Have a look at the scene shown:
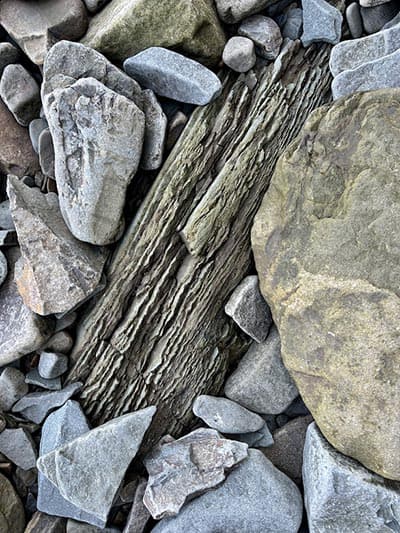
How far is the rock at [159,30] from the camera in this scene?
1837 mm

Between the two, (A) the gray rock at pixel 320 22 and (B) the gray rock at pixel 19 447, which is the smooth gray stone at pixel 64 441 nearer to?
(B) the gray rock at pixel 19 447

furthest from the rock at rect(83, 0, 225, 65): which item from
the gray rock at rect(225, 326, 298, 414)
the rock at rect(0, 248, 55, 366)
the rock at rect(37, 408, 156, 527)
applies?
the rock at rect(37, 408, 156, 527)

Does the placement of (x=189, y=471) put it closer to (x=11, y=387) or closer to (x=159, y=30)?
(x=11, y=387)

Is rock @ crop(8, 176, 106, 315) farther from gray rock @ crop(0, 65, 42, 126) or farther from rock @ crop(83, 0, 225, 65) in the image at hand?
rock @ crop(83, 0, 225, 65)

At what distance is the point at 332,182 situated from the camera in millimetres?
1675

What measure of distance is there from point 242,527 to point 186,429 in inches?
15.7

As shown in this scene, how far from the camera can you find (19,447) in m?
1.94

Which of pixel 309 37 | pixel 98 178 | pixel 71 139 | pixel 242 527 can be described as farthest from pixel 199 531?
pixel 309 37

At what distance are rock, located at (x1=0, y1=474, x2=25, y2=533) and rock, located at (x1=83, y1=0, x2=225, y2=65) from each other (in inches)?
61.2

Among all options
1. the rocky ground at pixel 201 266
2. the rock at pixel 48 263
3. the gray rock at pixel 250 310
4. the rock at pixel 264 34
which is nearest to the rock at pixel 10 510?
the rocky ground at pixel 201 266

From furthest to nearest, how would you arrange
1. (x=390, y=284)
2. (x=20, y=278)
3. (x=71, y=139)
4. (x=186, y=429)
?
(x=186, y=429), (x=20, y=278), (x=71, y=139), (x=390, y=284)

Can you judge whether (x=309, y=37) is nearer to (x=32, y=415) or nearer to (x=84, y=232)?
(x=84, y=232)

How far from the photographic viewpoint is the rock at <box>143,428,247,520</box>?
6.00 feet

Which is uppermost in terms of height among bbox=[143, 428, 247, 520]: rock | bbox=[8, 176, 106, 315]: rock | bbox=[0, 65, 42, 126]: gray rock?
bbox=[0, 65, 42, 126]: gray rock
